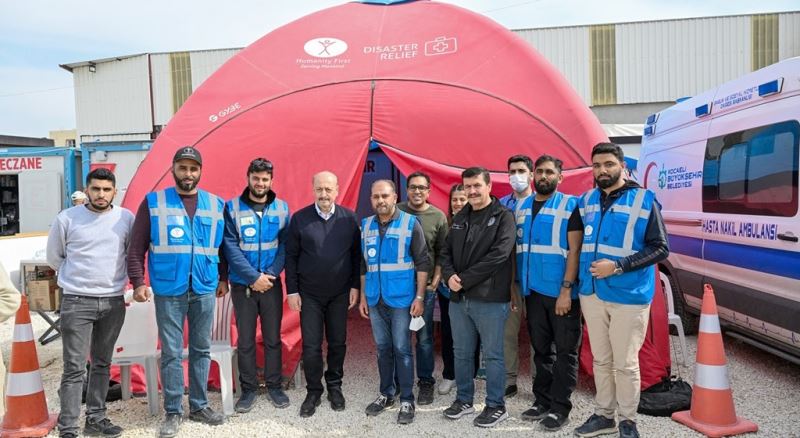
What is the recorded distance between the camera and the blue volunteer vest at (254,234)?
3.93 meters

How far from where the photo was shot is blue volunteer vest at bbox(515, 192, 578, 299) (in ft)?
11.7

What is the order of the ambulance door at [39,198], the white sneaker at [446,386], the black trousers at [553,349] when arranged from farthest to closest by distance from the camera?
the ambulance door at [39,198] < the white sneaker at [446,386] < the black trousers at [553,349]

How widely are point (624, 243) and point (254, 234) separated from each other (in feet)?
7.87

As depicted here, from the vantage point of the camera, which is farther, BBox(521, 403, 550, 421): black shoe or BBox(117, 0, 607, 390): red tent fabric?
BBox(117, 0, 607, 390): red tent fabric

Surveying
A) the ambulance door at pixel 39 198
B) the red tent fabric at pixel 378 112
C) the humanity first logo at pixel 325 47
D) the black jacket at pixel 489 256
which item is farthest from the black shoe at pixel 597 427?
the ambulance door at pixel 39 198

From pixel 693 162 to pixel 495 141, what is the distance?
203 centimetres

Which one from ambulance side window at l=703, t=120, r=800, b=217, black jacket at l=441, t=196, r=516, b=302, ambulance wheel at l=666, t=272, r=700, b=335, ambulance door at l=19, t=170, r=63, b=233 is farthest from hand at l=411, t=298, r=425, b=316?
ambulance door at l=19, t=170, r=63, b=233

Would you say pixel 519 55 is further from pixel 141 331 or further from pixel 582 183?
pixel 141 331

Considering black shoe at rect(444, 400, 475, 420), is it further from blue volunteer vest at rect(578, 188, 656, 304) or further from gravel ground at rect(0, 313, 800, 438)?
blue volunteer vest at rect(578, 188, 656, 304)

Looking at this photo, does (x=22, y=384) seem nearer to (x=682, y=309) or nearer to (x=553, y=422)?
(x=553, y=422)

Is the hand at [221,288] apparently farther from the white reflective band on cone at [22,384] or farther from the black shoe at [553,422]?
the black shoe at [553,422]

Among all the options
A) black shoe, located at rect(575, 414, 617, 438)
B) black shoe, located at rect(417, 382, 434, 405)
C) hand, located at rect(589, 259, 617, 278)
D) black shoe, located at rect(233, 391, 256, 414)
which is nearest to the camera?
hand, located at rect(589, 259, 617, 278)

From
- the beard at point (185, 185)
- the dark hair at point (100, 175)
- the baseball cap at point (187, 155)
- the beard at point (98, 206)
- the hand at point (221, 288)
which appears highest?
the baseball cap at point (187, 155)

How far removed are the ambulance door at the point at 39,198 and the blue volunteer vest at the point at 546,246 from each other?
13.2 metres
